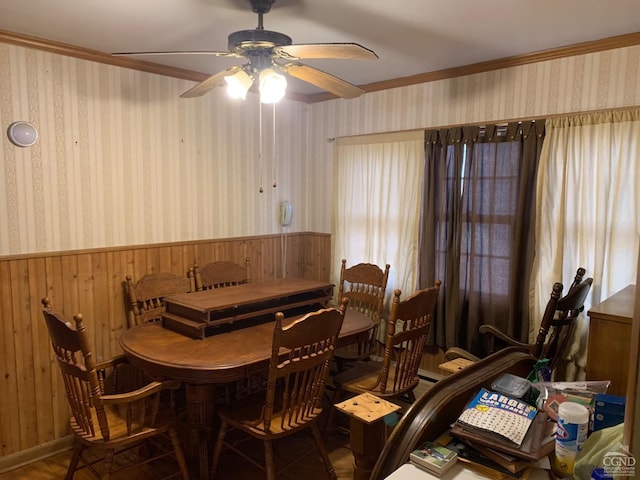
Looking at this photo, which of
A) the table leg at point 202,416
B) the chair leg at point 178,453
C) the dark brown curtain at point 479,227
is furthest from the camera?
the dark brown curtain at point 479,227

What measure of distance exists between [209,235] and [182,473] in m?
1.80

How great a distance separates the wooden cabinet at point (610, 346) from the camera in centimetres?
183

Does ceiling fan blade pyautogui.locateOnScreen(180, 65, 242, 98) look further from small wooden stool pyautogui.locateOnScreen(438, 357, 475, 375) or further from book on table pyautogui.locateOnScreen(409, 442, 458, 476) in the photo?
book on table pyautogui.locateOnScreen(409, 442, 458, 476)

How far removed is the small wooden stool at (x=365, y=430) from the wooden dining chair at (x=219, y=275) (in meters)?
2.24

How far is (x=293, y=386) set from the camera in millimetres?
2266

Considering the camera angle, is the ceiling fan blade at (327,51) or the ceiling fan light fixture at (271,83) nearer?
the ceiling fan blade at (327,51)

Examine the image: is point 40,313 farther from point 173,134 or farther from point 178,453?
point 173,134

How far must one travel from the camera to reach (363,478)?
144cm

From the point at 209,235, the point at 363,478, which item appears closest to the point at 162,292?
the point at 209,235

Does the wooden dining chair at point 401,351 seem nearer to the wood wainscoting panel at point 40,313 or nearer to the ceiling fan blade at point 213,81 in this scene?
the ceiling fan blade at point 213,81

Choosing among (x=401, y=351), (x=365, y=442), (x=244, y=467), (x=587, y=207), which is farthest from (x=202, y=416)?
(x=587, y=207)

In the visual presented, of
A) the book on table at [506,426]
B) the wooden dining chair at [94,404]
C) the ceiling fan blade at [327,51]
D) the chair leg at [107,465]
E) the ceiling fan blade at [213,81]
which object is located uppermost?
the ceiling fan blade at [327,51]

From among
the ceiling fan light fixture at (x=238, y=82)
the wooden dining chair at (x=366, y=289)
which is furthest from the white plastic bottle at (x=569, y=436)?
the wooden dining chair at (x=366, y=289)

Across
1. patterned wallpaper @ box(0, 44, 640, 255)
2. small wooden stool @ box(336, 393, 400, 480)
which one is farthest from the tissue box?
patterned wallpaper @ box(0, 44, 640, 255)
